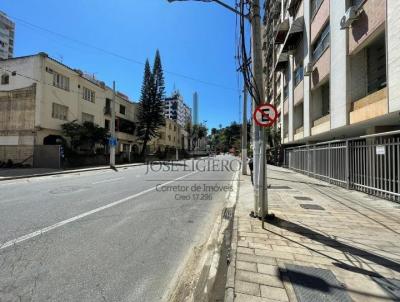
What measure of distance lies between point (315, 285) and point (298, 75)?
68.0 ft

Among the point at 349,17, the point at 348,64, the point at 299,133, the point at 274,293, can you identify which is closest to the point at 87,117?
the point at 299,133

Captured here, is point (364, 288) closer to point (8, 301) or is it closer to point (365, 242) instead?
point (365, 242)

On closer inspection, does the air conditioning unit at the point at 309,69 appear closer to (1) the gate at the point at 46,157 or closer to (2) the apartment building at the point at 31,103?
(1) the gate at the point at 46,157

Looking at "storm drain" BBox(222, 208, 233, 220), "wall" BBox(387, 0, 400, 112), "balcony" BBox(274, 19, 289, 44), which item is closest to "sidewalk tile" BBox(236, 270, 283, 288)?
"storm drain" BBox(222, 208, 233, 220)

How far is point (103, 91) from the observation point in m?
34.8

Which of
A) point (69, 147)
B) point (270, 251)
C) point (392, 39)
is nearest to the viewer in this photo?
point (270, 251)

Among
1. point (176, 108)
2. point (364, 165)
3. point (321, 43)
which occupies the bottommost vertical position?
point (364, 165)

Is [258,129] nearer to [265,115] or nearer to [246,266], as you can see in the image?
[265,115]

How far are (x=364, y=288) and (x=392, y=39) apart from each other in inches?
326

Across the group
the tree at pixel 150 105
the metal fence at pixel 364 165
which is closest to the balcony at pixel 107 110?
the tree at pixel 150 105

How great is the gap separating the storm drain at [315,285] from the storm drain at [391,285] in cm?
49

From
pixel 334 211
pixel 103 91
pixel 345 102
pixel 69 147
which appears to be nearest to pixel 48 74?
pixel 69 147

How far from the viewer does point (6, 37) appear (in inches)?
3401

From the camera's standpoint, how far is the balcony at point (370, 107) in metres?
8.72
